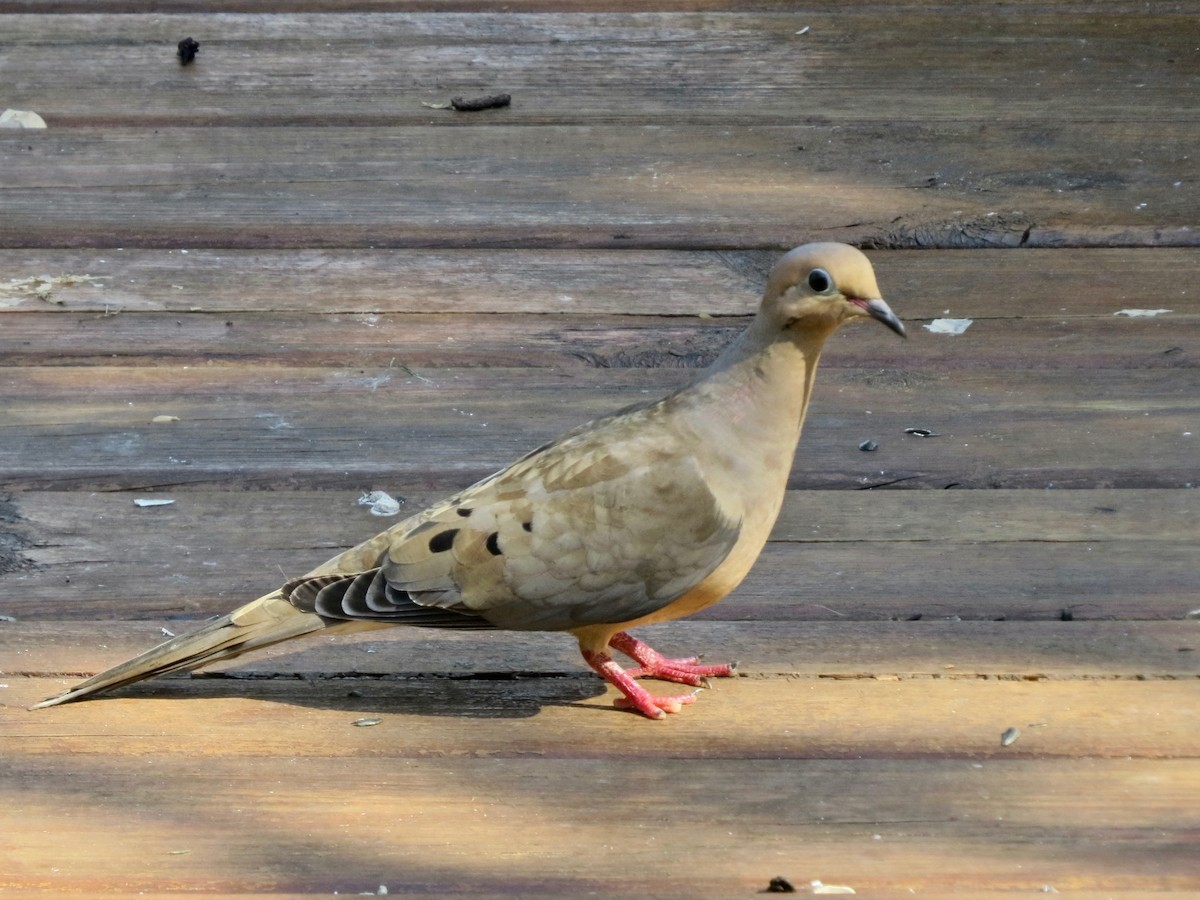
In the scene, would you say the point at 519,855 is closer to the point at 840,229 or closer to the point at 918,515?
the point at 918,515

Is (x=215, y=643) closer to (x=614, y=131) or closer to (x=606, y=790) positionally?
(x=606, y=790)

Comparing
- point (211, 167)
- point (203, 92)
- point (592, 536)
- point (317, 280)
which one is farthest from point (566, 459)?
point (203, 92)

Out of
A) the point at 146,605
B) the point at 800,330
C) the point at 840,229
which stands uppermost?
the point at 800,330

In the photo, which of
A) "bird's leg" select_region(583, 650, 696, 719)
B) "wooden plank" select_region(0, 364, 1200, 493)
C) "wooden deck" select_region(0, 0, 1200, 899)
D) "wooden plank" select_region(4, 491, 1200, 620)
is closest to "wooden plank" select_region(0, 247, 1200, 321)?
"wooden deck" select_region(0, 0, 1200, 899)

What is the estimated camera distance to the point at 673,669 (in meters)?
2.87

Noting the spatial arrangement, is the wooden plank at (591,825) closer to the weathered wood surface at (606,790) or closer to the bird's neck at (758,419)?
the weathered wood surface at (606,790)

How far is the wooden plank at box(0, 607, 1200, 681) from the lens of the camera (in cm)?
286

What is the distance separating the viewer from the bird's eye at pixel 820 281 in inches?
105

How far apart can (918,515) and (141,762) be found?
1.56 m

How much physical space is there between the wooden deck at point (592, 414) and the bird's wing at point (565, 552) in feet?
0.58

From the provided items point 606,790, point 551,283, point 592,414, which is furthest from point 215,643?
point 551,283

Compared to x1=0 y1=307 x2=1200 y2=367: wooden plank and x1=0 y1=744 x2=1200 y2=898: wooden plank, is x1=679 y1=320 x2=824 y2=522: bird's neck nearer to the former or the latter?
x1=0 y1=744 x2=1200 y2=898: wooden plank

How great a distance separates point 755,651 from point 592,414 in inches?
37.2

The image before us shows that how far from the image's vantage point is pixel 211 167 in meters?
4.88
